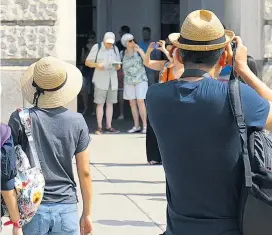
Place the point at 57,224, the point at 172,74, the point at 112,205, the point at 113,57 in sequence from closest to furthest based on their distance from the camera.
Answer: the point at 57,224 < the point at 112,205 < the point at 172,74 < the point at 113,57

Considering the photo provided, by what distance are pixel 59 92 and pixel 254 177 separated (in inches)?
59.7

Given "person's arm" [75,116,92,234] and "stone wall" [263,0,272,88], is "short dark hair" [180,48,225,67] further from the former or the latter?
"stone wall" [263,0,272,88]

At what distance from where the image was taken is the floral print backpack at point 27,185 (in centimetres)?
352

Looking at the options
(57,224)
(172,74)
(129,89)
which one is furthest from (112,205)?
(129,89)

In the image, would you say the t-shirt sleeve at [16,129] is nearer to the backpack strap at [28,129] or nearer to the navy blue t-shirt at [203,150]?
the backpack strap at [28,129]

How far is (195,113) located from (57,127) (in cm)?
118

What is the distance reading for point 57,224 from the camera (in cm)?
380

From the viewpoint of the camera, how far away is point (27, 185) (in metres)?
3.53

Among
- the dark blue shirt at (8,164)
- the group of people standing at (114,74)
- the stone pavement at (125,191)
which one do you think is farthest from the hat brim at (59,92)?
the group of people standing at (114,74)

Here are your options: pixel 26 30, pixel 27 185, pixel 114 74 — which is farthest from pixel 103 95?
pixel 27 185

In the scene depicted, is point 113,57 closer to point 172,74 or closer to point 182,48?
point 172,74

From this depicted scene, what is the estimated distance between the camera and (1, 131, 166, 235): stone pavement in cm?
628

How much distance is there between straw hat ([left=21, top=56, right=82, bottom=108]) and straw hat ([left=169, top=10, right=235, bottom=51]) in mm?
1032

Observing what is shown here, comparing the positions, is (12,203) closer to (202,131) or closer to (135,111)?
(202,131)
